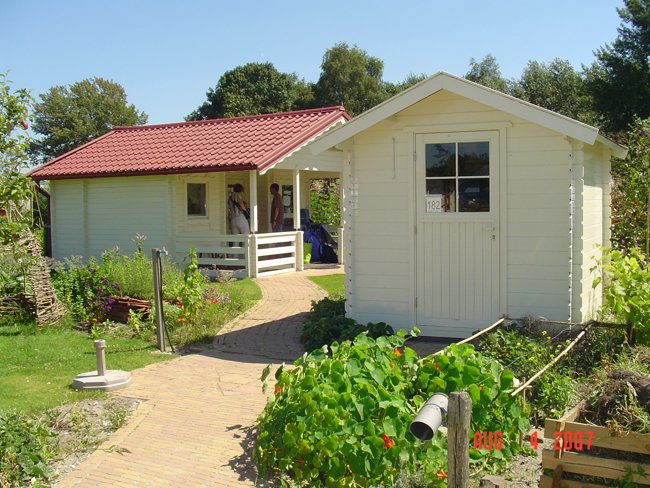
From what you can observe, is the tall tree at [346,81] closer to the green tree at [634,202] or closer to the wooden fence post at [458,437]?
the green tree at [634,202]

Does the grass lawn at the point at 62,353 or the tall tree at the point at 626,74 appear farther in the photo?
the tall tree at the point at 626,74

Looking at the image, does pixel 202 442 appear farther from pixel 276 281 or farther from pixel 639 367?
pixel 276 281

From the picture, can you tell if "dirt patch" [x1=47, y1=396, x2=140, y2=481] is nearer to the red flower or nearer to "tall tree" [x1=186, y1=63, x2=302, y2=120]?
the red flower

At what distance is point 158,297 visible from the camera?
10000 millimetres

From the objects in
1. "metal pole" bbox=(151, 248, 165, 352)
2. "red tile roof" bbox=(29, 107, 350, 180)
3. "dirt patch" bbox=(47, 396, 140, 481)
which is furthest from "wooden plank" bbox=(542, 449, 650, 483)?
"red tile roof" bbox=(29, 107, 350, 180)

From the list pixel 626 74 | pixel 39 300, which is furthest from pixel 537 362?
pixel 626 74

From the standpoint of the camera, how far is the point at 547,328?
8.44 metres

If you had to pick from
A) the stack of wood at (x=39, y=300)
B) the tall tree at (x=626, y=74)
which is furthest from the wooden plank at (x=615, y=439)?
the tall tree at (x=626, y=74)

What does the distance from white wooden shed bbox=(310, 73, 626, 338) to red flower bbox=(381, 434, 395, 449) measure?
4475mm

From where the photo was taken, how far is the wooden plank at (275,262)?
17.0 m

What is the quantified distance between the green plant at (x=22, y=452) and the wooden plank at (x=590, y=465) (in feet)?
12.4

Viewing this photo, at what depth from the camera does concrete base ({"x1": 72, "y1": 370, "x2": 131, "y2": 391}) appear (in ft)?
25.6

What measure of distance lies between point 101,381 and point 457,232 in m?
4.80

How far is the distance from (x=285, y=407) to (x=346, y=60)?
163 feet
